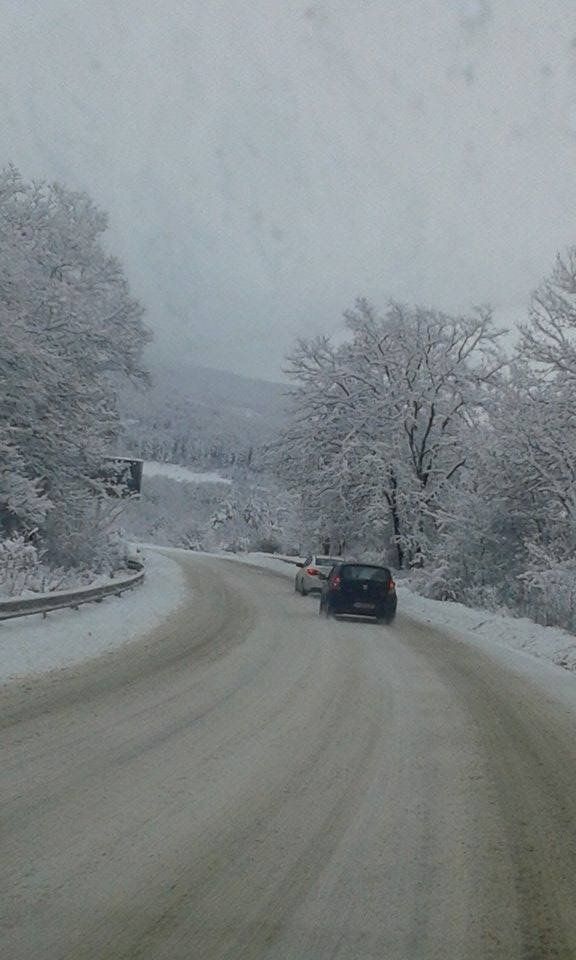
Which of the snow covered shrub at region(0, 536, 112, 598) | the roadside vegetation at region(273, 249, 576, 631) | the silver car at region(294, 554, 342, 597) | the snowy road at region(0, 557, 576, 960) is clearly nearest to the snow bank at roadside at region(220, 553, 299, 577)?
the roadside vegetation at region(273, 249, 576, 631)

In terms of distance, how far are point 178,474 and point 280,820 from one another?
169m

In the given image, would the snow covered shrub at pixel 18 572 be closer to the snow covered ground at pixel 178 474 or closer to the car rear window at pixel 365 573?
the car rear window at pixel 365 573

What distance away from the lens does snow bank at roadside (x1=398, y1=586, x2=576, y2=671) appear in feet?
49.5

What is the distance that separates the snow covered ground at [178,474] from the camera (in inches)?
6452

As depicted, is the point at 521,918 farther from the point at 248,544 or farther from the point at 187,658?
the point at 248,544

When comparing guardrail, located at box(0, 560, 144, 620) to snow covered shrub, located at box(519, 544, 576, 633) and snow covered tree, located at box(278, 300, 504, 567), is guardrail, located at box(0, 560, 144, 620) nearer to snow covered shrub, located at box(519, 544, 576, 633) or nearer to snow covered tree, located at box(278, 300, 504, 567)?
snow covered shrub, located at box(519, 544, 576, 633)

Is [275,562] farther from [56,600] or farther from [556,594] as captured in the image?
[56,600]

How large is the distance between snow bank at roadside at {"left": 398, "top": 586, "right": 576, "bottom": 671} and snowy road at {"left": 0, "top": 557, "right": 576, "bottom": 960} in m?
4.64

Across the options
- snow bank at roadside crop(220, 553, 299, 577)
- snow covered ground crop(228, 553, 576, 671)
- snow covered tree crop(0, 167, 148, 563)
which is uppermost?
snow covered tree crop(0, 167, 148, 563)

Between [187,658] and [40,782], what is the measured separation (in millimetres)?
6368

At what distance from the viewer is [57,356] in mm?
23797

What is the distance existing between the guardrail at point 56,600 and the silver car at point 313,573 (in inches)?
352

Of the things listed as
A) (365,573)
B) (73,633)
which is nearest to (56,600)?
(73,633)

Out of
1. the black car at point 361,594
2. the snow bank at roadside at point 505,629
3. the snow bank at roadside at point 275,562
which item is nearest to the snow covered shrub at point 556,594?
the snow bank at roadside at point 505,629
